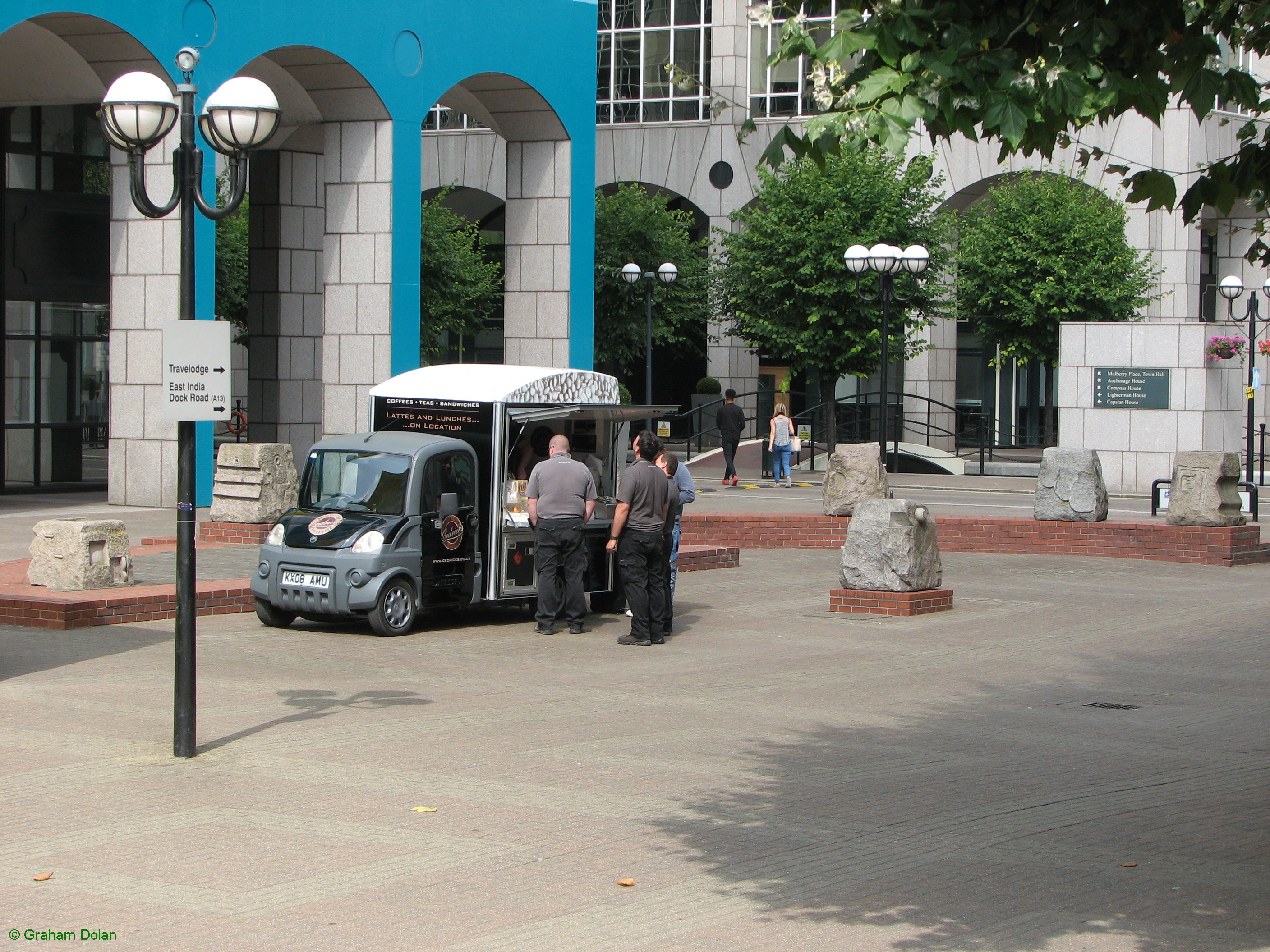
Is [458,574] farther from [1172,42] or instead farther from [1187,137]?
[1187,137]

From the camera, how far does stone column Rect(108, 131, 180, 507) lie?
23.7 m

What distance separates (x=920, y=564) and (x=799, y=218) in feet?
85.0

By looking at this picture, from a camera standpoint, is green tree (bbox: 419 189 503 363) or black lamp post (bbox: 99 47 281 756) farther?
green tree (bbox: 419 189 503 363)

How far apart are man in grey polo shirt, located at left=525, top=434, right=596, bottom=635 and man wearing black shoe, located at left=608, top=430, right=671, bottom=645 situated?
1.49ft

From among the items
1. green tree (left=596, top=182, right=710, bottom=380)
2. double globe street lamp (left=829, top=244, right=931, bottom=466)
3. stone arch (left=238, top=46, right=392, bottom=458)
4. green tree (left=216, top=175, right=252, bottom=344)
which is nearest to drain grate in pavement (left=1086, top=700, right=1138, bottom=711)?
double globe street lamp (left=829, top=244, right=931, bottom=466)

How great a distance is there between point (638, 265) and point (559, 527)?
3214 centimetres

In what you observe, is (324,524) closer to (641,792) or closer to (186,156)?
(186,156)

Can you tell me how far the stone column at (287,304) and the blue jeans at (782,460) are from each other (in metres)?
9.22

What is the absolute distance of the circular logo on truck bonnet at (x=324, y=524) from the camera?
13883 mm

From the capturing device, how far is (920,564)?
1546 centimetres

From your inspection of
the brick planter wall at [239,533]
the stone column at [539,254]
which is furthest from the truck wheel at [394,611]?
the stone column at [539,254]

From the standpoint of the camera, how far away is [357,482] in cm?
1423

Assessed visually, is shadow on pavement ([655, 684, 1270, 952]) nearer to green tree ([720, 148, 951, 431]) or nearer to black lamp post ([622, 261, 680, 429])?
black lamp post ([622, 261, 680, 429])

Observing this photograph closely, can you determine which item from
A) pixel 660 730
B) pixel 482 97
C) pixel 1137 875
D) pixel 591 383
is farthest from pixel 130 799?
pixel 482 97
